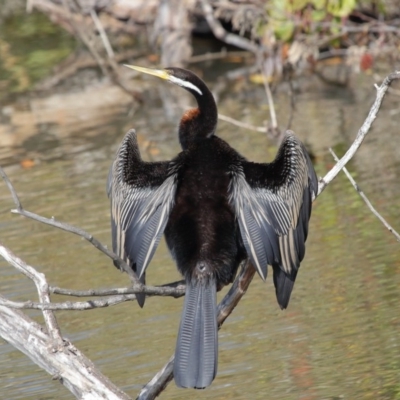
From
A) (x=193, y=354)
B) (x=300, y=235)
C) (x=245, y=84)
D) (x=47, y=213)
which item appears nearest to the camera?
(x=193, y=354)

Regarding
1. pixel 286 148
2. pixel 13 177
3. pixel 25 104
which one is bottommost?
pixel 25 104

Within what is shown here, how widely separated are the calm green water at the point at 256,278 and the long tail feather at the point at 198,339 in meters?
0.85

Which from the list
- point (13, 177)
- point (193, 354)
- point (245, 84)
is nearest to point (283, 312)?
point (193, 354)

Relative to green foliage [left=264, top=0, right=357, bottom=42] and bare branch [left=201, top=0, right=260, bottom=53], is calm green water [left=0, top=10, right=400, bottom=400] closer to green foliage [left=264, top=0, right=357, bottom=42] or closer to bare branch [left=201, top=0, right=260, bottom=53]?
green foliage [left=264, top=0, right=357, bottom=42]

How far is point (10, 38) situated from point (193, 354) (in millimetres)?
10913

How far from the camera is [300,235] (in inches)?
153

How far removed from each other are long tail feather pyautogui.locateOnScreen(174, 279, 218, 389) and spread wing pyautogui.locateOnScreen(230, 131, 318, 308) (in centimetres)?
21

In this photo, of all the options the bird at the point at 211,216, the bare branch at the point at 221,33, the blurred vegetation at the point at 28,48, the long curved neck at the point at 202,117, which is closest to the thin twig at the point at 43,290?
the bird at the point at 211,216

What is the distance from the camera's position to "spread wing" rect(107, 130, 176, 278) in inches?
144

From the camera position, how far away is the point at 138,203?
3785mm

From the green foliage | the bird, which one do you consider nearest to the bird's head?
the bird

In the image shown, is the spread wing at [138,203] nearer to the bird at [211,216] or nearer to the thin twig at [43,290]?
the bird at [211,216]

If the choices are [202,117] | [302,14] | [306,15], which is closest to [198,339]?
[202,117]

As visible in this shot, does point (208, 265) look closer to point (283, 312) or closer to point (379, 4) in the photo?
point (283, 312)
